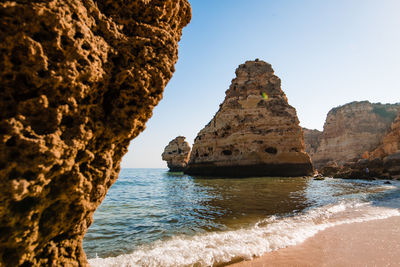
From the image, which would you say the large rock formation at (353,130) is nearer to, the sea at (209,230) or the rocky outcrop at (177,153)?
the rocky outcrop at (177,153)

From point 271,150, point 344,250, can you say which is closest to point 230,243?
point 344,250

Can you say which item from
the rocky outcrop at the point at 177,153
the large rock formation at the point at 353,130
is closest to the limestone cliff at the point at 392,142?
the large rock formation at the point at 353,130

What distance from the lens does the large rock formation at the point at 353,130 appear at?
1810 inches

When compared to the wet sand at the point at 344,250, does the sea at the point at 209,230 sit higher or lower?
lower

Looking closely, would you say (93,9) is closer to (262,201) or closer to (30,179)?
(30,179)

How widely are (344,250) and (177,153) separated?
56545 millimetres

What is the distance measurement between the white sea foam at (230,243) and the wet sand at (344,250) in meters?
0.24

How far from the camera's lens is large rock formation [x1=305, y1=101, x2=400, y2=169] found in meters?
46.0

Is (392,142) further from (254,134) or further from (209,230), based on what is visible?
(209,230)

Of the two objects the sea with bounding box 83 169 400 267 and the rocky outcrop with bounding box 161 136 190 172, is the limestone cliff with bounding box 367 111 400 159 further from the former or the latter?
the rocky outcrop with bounding box 161 136 190 172

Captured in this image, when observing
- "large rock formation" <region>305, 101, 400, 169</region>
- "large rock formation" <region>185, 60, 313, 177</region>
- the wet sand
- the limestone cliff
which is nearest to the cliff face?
"large rock formation" <region>305, 101, 400, 169</region>

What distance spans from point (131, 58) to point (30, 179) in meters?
1.69

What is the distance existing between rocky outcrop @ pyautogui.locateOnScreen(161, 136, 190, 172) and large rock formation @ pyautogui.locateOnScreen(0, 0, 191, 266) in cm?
5625

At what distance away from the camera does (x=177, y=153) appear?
59.6 meters
